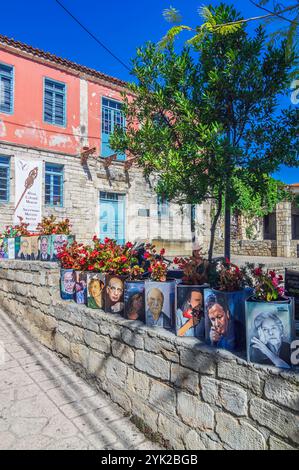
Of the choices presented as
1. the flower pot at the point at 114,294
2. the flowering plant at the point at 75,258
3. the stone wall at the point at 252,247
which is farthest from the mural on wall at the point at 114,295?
the stone wall at the point at 252,247

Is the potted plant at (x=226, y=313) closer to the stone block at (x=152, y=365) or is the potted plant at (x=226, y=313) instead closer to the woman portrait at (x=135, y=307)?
the stone block at (x=152, y=365)

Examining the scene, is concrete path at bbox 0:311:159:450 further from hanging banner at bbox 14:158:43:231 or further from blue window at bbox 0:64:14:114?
blue window at bbox 0:64:14:114

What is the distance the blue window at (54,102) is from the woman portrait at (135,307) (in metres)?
10.4

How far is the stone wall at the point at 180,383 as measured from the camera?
1.90 m

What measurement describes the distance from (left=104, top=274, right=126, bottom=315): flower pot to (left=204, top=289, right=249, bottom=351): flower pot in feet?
4.20

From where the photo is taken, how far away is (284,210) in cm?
1551

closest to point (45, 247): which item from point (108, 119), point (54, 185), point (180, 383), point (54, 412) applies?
point (54, 412)

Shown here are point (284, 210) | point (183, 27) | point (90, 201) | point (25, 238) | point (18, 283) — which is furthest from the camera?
point (284, 210)

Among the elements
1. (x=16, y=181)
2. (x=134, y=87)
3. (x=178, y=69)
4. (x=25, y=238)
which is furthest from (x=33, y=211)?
(x=178, y=69)

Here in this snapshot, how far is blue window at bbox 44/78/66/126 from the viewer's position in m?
11.7

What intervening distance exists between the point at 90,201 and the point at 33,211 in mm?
2387

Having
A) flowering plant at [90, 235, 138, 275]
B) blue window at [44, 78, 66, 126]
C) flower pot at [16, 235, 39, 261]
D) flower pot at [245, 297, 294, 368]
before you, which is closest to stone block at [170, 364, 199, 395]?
flower pot at [245, 297, 294, 368]

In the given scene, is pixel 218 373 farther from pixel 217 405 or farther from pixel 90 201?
pixel 90 201

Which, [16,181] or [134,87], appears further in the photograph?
[16,181]
